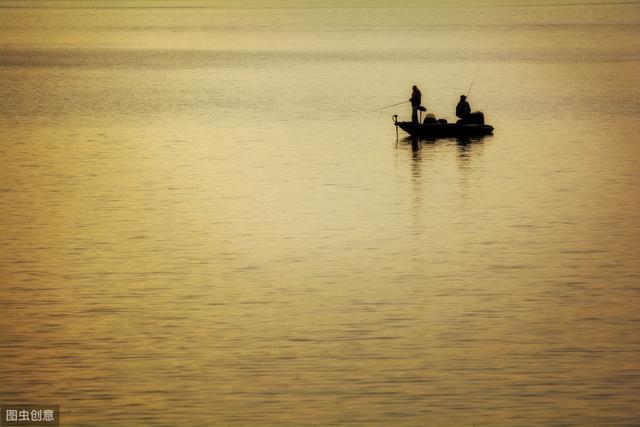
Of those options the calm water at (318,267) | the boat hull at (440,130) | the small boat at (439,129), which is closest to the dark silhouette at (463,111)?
the small boat at (439,129)

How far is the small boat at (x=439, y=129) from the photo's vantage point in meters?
32.4

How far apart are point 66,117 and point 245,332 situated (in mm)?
28448

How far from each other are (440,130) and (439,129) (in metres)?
0.05

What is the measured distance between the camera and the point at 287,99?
51.7 meters

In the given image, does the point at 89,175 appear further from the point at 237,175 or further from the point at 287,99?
the point at 287,99

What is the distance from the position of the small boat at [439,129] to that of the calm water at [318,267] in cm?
48

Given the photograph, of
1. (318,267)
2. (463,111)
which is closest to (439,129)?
(463,111)

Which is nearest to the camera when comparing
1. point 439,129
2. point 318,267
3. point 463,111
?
point 318,267

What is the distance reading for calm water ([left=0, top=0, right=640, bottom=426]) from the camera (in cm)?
1284

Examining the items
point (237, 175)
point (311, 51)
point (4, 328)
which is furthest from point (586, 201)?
point (311, 51)

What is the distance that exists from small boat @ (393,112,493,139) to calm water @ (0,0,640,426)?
48 cm

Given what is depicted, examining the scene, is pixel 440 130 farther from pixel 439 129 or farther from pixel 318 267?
pixel 318 267

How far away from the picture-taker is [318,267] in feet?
60.5

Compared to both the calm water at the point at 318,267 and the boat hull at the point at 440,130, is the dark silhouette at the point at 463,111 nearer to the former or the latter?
the boat hull at the point at 440,130
